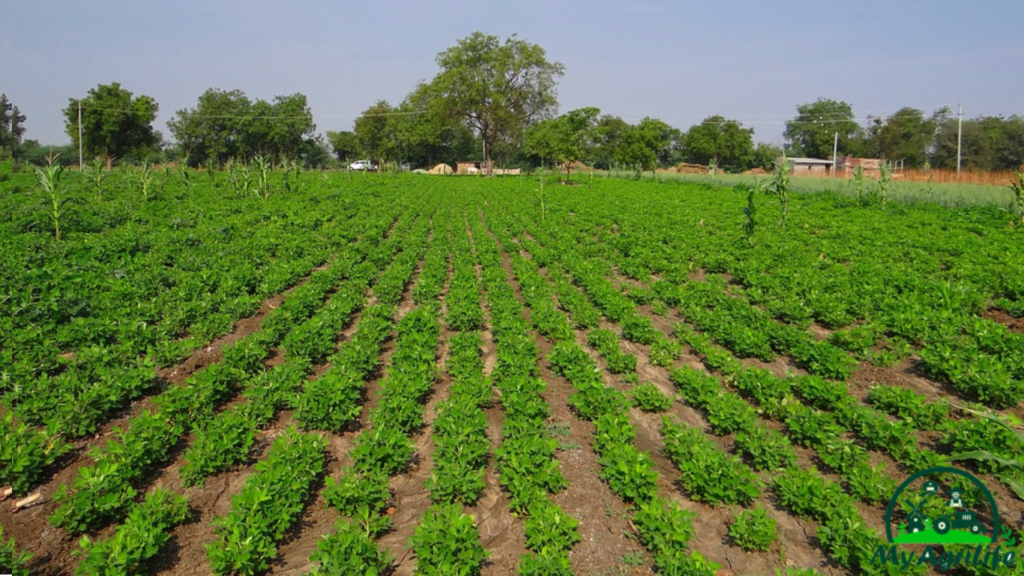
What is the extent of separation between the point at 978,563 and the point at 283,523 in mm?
4542

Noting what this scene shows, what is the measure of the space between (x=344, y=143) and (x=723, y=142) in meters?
61.1

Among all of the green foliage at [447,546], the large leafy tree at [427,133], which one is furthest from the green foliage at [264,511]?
the large leafy tree at [427,133]

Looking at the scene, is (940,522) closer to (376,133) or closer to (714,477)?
(714,477)

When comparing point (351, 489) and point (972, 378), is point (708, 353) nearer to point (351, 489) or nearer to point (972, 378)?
point (972, 378)

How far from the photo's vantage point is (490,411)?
5.94 metres

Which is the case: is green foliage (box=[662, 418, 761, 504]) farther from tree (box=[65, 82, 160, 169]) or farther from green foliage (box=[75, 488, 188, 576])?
tree (box=[65, 82, 160, 169])

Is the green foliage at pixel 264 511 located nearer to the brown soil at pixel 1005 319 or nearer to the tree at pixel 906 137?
the brown soil at pixel 1005 319

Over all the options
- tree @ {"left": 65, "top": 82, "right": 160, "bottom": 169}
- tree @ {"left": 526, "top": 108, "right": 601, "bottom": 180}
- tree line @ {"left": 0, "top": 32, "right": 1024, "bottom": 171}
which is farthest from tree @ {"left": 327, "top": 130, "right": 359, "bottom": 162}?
tree @ {"left": 526, "top": 108, "right": 601, "bottom": 180}

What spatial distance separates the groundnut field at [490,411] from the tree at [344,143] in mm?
80417

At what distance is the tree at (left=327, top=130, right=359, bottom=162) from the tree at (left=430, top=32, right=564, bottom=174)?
1049 inches

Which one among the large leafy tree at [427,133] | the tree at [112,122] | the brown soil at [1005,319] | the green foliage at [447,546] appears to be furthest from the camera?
the large leafy tree at [427,133]

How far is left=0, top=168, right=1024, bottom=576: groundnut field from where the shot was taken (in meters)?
3.74

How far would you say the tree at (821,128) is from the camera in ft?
285

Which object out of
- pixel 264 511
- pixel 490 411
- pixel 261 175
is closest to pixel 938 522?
pixel 490 411
